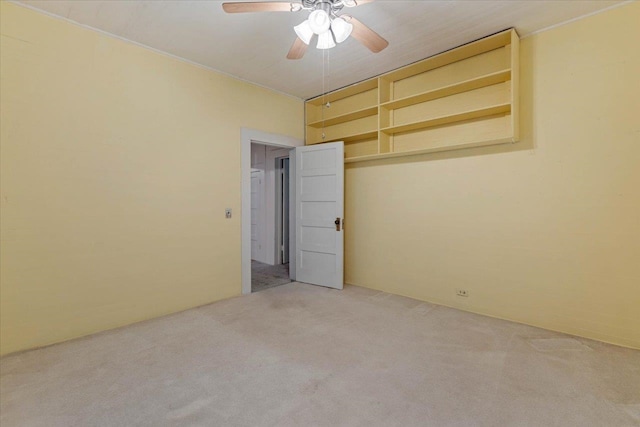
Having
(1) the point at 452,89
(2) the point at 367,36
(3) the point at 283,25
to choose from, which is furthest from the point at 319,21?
(1) the point at 452,89

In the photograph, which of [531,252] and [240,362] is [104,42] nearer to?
[240,362]

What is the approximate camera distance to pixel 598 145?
248 cm

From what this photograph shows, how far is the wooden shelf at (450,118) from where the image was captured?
9.39ft

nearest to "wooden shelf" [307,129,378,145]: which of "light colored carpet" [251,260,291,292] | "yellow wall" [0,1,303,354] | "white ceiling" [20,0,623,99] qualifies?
"white ceiling" [20,0,623,99]

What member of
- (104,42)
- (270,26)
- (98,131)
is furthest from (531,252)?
(104,42)

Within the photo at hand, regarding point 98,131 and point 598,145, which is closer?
point 598,145

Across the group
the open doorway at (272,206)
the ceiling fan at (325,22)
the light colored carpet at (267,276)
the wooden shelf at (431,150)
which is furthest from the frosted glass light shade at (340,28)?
the open doorway at (272,206)

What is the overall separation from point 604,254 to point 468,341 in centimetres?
133

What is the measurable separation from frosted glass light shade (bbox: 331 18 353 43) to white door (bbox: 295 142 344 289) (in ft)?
5.97

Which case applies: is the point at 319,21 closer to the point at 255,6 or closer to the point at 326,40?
the point at 326,40

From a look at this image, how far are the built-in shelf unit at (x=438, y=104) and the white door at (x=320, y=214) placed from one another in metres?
0.30

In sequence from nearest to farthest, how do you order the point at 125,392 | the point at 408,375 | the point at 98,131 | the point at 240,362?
the point at 125,392 < the point at 408,375 < the point at 240,362 < the point at 98,131

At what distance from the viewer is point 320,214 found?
13.6ft

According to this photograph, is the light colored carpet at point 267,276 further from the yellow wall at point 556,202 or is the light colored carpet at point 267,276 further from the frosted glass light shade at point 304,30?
the frosted glass light shade at point 304,30
